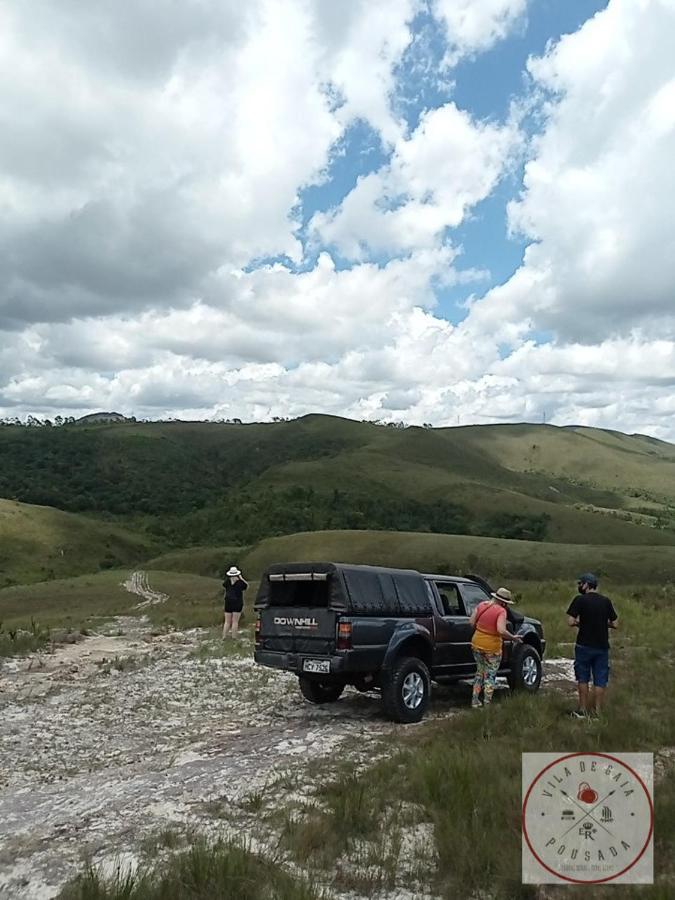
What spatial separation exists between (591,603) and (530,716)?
1989 millimetres

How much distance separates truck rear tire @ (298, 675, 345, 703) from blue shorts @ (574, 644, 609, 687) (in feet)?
13.7

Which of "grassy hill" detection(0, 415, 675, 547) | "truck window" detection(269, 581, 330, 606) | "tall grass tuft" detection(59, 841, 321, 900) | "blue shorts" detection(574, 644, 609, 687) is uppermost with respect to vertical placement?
"grassy hill" detection(0, 415, 675, 547)

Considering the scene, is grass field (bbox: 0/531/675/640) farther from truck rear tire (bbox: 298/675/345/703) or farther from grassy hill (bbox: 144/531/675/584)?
truck rear tire (bbox: 298/675/345/703)

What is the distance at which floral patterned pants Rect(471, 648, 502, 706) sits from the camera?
1126 centimetres

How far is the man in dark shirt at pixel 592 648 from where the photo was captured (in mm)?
10656

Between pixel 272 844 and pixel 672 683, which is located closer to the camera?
pixel 272 844

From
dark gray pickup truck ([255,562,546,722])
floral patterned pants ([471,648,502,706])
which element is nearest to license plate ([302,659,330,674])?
dark gray pickup truck ([255,562,546,722])

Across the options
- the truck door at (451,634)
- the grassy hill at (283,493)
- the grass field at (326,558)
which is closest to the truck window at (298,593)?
the truck door at (451,634)

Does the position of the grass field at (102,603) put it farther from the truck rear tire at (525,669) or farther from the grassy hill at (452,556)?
the truck rear tire at (525,669)

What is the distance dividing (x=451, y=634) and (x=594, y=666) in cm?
253

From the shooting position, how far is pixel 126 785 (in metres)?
8.10

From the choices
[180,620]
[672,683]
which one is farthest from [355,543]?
[672,683]

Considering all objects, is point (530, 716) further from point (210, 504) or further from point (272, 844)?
point (210, 504)

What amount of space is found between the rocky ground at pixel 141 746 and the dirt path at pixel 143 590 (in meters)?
27.7
